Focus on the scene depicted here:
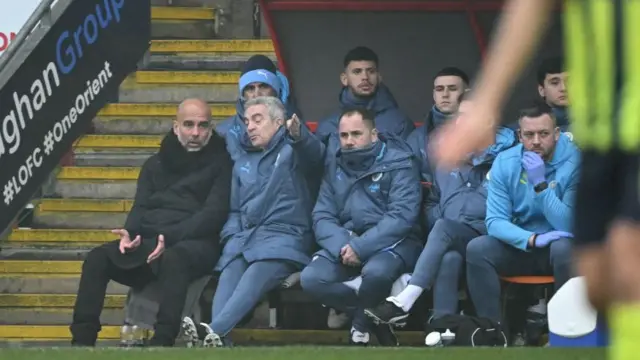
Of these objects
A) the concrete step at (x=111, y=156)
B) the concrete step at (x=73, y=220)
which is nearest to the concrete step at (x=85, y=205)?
the concrete step at (x=73, y=220)

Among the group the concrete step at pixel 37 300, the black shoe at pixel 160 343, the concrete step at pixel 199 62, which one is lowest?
the black shoe at pixel 160 343

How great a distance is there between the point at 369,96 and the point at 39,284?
2.73 metres

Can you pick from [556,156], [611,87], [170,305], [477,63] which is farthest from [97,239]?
[611,87]

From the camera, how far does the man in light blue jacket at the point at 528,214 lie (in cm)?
845

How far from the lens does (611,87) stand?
3.04 meters

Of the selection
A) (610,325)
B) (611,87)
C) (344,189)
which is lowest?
(610,325)

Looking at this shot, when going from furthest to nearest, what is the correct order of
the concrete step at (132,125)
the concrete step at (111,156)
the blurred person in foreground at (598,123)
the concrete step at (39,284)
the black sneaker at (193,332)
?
the concrete step at (132,125), the concrete step at (111,156), the concrete step at (39,284), the black sneaker at (193,332), the blurred person in foreground at (598,123)

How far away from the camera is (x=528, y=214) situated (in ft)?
28.2

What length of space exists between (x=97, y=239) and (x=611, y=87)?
814 cm

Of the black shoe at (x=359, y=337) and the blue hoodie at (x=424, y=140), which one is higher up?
the blue hoodie at (x=424, y=140)

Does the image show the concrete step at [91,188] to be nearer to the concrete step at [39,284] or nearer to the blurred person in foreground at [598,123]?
the concrete step at [39,284]

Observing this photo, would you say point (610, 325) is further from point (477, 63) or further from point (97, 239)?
point (97, 239)

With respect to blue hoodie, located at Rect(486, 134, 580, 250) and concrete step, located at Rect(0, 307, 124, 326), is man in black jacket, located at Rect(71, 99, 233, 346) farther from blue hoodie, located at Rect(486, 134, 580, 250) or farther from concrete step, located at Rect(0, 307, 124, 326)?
blue hoodie, located at Rect(486, 134, 580, 250)

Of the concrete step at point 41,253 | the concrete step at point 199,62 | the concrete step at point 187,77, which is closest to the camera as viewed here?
the concrete step at point 41,253
